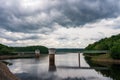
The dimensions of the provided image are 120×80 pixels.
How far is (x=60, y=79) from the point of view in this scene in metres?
63.9

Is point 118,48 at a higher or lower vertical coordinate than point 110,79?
higher

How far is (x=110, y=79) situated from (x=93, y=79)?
190 inches

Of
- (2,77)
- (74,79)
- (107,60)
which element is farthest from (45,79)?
(107,60)

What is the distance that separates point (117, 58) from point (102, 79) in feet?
225

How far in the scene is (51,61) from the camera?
138375 millimetres

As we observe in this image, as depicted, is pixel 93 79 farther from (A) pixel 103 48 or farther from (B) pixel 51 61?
(A) pixel 103 48

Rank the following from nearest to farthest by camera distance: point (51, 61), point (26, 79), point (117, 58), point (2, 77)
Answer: point (2, 77), point (26, 79), point (117, 58), point (51, 61)

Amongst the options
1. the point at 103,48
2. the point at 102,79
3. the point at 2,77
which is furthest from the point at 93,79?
the point at 103,48

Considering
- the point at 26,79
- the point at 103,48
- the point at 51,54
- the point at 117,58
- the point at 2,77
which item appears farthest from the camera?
the point at 103,48

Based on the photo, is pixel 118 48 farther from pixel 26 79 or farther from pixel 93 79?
pixel 26 79

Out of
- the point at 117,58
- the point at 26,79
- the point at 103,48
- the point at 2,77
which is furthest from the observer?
the point at 103,48

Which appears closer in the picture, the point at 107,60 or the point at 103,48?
the point at 107,60

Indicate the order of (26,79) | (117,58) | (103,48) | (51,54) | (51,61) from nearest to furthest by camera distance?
(26,79), (117,58), (51,61), (51,54), (103,48)

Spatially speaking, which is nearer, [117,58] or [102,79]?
[102,79]
